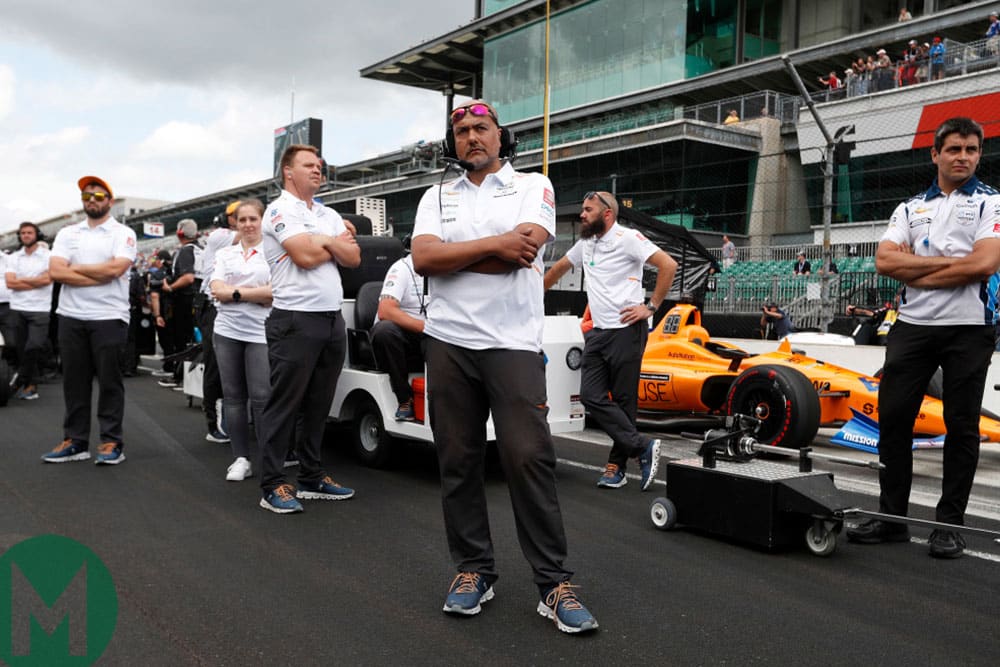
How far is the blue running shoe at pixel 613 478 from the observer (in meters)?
5.63

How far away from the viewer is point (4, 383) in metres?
8.97

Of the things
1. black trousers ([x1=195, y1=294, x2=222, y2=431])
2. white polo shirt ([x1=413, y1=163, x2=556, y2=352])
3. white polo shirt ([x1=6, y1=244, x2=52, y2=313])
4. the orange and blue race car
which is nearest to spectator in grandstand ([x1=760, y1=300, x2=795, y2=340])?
the orange and blue race car

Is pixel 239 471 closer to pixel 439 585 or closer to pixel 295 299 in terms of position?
pixel 295 299

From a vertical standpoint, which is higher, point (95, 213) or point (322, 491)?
point (95, 213)

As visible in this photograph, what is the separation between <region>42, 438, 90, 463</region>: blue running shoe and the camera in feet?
19.9

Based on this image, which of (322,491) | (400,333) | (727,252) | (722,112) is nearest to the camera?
(322,491)

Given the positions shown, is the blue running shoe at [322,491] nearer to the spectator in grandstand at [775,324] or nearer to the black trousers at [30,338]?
the black trousers at [30,338]

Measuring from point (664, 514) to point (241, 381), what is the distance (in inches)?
119

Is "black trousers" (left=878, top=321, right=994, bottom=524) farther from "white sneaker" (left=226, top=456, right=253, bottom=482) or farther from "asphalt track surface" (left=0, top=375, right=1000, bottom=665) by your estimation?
"white sneaker" (left=226, top=456, right=253, bottom=482)

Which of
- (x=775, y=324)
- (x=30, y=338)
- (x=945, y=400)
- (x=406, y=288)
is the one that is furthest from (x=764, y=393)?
(x=30, y=338)

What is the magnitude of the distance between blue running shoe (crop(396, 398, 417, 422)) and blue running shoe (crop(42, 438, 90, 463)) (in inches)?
89.9

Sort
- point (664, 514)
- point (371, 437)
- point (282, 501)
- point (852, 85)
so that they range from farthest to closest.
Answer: point (852, 85) < point (371, 437) < point (282, 501) < point (664, 514)

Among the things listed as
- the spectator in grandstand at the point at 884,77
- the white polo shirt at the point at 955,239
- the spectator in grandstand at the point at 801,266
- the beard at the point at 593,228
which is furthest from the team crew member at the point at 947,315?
the spectator in grandstand at the point at 884,77

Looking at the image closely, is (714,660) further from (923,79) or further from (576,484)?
(923,79)
